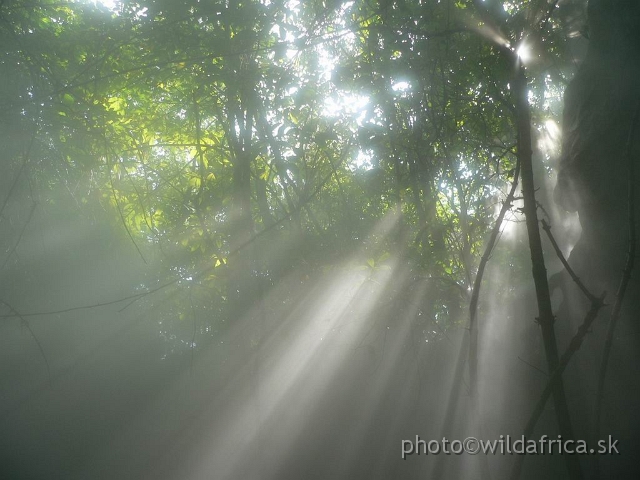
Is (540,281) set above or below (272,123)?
below

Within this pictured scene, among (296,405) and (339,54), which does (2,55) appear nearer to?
(339,54)

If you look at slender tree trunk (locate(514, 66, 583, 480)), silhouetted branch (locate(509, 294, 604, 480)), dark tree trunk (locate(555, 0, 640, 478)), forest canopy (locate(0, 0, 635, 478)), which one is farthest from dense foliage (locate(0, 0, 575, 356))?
silhouetted branch (locate(509, 294, 604, 480))

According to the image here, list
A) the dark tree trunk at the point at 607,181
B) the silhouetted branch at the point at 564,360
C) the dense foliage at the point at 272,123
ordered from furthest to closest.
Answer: the dark tree trunk at the point at 607,181 → the dense foliage at the point at 272,123 → the silhouetted branch at the point at 564,360

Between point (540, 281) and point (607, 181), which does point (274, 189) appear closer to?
point (607, 181)

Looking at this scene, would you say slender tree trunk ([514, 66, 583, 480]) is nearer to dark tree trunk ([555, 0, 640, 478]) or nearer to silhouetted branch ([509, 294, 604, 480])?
silhouetted branch ([509, 294, 604, 480])

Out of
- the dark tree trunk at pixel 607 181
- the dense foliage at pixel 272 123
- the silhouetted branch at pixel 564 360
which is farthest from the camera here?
the dark tree trunk at pixel 607 181

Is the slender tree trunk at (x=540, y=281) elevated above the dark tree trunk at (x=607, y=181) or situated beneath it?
situated beneath

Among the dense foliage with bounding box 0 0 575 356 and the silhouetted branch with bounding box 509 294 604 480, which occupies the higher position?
the dense foliage with bounding box 0 0 575 356

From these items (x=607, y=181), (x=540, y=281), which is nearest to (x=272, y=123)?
(x=607, y=181)

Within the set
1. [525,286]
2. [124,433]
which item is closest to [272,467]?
[124,433]

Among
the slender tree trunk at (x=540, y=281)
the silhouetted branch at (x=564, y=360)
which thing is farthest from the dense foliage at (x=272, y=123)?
the silhouetted branch at (x=564, y=360)

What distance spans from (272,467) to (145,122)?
4.46 metres

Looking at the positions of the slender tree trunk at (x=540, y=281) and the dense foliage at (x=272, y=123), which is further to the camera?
the dense foliage at (x=272, y=123)

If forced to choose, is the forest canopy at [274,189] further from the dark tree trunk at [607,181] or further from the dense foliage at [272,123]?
the dark tree trunk at [607,181]
